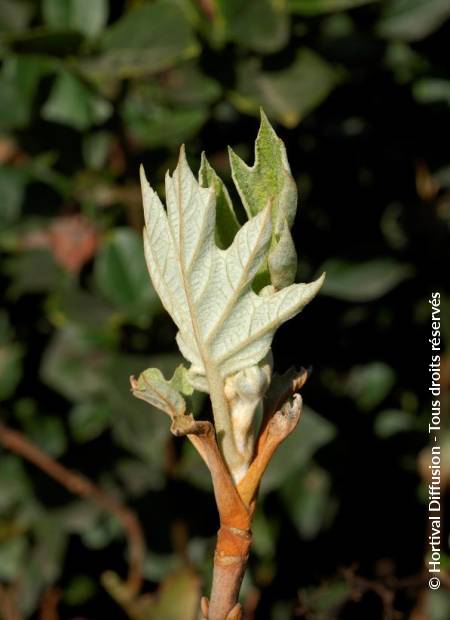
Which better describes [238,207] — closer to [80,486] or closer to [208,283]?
[80,486]

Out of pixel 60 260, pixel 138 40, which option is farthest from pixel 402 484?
pixel 138 40

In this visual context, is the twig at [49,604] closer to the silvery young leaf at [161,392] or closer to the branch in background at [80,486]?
the branch in background at [80,486]

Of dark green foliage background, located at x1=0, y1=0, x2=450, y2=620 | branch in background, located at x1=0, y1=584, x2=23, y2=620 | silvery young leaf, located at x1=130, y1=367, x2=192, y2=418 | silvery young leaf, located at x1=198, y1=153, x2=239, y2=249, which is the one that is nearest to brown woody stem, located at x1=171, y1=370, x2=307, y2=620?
silvery young leaf, located at x1=130, y1=367, x2=192, y2=418

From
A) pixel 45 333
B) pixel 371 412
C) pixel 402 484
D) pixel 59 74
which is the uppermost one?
pixel 59 74

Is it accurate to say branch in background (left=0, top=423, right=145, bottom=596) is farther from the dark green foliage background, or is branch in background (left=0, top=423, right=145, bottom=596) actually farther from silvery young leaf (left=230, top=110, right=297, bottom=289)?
silvery young leaf (left=230, top=110, right=297, bottom=289)

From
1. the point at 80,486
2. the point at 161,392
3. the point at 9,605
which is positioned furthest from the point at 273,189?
the point at 9,605

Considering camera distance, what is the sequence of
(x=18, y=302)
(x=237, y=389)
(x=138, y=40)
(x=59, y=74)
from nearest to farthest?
1. (x=237, y=389)
2. (x=138, y=40)
3. (x=59, y=74)
4. (x=18, y=302)

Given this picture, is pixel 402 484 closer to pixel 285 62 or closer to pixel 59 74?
pixel 285 62
